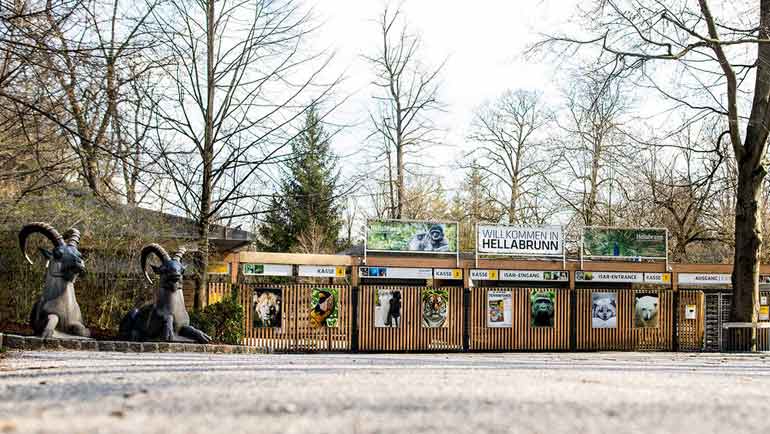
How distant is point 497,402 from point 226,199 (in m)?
15.9

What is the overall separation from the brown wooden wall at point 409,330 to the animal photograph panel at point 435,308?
0.12m

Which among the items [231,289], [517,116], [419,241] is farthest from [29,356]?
[517,116]

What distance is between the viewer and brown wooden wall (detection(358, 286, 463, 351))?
26.3 meters

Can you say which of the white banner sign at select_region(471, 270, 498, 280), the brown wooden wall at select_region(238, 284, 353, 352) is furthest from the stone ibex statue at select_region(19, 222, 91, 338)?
the white banner sign at select_region(471, 270, 498, 280)

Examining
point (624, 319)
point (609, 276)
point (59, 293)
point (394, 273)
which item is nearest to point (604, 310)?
point (624, 319)

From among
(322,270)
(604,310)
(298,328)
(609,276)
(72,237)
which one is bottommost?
(298,328)

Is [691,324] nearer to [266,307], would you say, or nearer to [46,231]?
[266,307]

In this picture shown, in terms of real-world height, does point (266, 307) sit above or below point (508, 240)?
below

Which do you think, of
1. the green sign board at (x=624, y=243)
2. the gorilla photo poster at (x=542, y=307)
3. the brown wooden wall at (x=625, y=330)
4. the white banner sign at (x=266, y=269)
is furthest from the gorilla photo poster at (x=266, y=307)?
the green sign board at (x=624, y=243)

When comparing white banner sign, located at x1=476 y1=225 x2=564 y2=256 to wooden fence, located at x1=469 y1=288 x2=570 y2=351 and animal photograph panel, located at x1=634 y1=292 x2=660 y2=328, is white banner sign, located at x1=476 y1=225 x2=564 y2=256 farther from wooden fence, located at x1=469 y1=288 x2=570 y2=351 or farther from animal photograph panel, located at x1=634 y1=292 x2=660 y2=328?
animal photograph panel, located at x1=634 y1=292 x2=660 y2=328

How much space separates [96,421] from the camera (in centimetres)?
535

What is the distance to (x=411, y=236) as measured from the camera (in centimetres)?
2780

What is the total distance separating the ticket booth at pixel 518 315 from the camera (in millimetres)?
27266

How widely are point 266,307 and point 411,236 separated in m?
5.06
